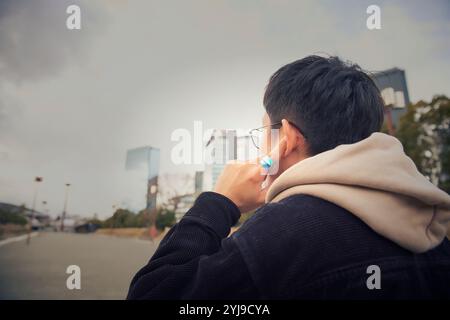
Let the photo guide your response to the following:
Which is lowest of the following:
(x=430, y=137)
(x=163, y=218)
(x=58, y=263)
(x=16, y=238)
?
(x=58, y=263)

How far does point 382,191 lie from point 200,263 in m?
0.27

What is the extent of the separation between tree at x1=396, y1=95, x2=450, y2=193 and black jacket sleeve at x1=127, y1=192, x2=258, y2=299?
14.9ft

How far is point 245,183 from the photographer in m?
0.51

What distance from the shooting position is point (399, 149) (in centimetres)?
39

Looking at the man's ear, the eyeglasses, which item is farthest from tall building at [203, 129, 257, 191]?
the man's ear

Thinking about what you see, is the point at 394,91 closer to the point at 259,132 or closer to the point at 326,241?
the point at 259,132

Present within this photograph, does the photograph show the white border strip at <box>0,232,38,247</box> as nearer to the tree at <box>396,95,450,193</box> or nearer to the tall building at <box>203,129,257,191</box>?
the tall building at <box>203,129,257,191</box>

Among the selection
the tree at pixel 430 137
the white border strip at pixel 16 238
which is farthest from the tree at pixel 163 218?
the tree at pixel 430 137

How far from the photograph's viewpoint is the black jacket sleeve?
0.32 meters

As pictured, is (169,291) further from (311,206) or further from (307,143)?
(307,143)

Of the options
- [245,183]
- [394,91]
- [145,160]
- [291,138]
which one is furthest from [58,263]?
[394,91]

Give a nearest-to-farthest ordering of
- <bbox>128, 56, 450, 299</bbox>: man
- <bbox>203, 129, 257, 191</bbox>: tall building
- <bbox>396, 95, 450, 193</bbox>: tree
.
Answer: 1. <bbox>128, 56, 450, 299</bbox>: man
2. <bbox>203, 129, 257, 191</bbox>: tall building
3. <bbox>396, 95, 450, 193</bbox>: tree

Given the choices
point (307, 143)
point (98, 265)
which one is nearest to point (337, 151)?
point (307, 143)
